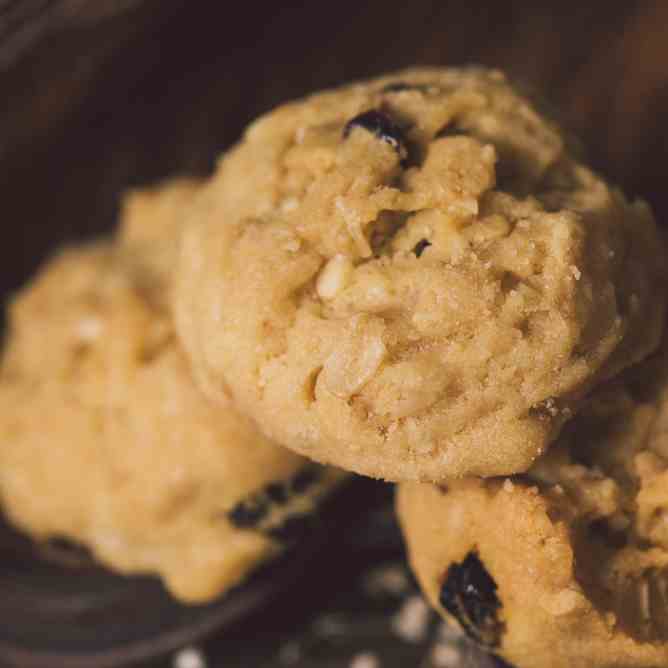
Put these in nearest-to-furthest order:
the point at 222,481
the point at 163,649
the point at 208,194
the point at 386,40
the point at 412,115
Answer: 1. the point at 412,115
2. the point at 208,194
3. the point at 222,481
4. the point at 163,649
5. the point at 386,40

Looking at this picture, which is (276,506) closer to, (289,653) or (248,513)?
(248,513)

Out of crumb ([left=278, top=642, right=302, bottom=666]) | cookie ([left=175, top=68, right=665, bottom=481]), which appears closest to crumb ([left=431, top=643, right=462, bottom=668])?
crumb ([left=278, top=642, right=302, bottom=666])

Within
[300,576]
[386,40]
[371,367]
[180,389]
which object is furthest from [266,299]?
[386,40]

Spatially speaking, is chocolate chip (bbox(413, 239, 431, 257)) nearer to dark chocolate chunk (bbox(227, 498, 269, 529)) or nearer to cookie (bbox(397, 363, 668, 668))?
cookie (bbox(397, 363, 668, 668))

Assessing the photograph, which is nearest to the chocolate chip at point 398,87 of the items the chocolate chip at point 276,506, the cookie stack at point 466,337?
the cookie stack at point 466,337

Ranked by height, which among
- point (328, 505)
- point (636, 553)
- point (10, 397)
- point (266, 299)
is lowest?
point (328, 505)

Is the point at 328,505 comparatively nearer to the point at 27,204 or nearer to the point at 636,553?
the point at 636,553
